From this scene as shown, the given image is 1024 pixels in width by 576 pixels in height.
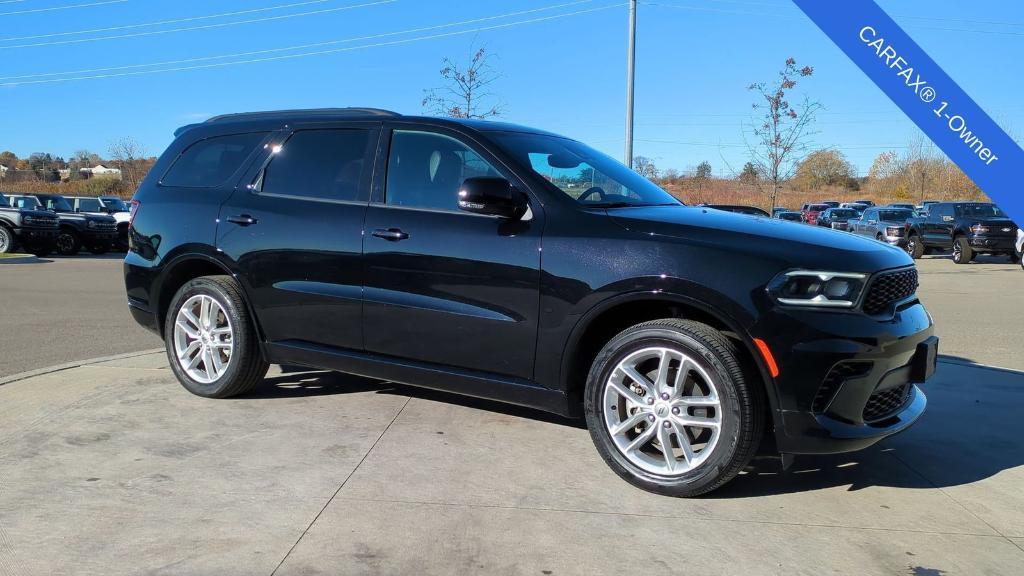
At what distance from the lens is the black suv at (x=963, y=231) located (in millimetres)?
21812

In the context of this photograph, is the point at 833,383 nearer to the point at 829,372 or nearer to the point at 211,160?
the point at 829,372

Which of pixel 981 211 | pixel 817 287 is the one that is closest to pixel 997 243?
pixel 981 211

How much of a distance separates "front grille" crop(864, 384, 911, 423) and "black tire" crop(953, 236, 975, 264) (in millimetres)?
21482

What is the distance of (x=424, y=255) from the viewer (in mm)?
4336

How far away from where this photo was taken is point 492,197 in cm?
402

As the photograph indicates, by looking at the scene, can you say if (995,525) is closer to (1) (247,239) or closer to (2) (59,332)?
(1) (247,239)

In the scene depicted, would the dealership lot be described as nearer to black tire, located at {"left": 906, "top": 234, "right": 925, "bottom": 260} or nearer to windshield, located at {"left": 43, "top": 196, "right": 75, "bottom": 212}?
black tire, located at {"left": 906, "top": 234, "right": 925, "bottom": 260}

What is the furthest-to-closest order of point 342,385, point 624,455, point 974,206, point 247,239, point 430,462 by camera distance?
point 974,206, point 342,385, point 247,239, point 430,462, point 624,455

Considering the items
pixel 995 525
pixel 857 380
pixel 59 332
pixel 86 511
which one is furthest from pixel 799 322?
pixel 59 332

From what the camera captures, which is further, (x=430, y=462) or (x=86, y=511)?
(x=430, y=462)

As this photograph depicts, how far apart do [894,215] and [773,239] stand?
2675 centimetres

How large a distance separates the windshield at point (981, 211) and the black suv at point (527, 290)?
2221cm

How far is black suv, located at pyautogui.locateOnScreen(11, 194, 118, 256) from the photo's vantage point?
2275 cm

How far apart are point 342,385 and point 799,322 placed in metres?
3.45
